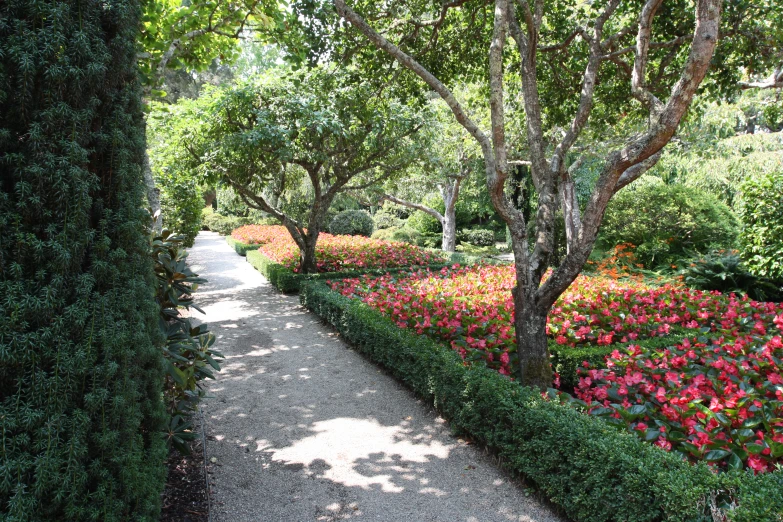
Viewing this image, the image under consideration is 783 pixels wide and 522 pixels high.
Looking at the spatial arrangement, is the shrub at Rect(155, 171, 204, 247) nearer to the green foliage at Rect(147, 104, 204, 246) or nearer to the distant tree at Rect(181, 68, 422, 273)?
the green foliage at Rect(147, 104, 204, 246)

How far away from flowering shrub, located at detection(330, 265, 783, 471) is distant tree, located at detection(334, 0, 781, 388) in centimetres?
78

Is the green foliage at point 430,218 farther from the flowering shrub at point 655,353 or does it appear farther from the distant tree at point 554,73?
the distant tree at point 554,73

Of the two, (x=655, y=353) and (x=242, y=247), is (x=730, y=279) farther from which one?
(x=242, y=247)

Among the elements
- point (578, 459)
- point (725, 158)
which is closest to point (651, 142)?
point (578, 459)

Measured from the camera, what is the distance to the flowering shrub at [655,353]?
320 cm

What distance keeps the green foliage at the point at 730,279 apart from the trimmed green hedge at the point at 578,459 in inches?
245

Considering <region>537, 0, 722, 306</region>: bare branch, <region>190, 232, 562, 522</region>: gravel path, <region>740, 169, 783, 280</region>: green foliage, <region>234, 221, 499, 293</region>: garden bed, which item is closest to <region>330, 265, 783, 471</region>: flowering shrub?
<region>190, 232, 562, 522</region>: gravel path

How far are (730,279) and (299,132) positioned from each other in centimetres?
833

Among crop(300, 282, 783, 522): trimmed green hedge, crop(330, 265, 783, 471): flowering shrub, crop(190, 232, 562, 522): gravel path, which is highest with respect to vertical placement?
crop(330, 265, 783, 471): flowering shrub

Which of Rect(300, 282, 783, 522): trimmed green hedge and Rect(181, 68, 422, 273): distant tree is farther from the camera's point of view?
Rect(181, 68, 422, 273): distant tree

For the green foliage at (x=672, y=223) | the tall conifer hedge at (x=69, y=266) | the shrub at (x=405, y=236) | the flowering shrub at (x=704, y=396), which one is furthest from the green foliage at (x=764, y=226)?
the shrub at (x=405, y=236)

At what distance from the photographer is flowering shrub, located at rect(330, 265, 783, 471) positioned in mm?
3199

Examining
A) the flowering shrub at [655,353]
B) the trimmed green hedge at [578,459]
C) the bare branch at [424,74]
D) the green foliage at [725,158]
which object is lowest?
the trimmed green hedge at [578,459]

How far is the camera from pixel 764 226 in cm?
798
